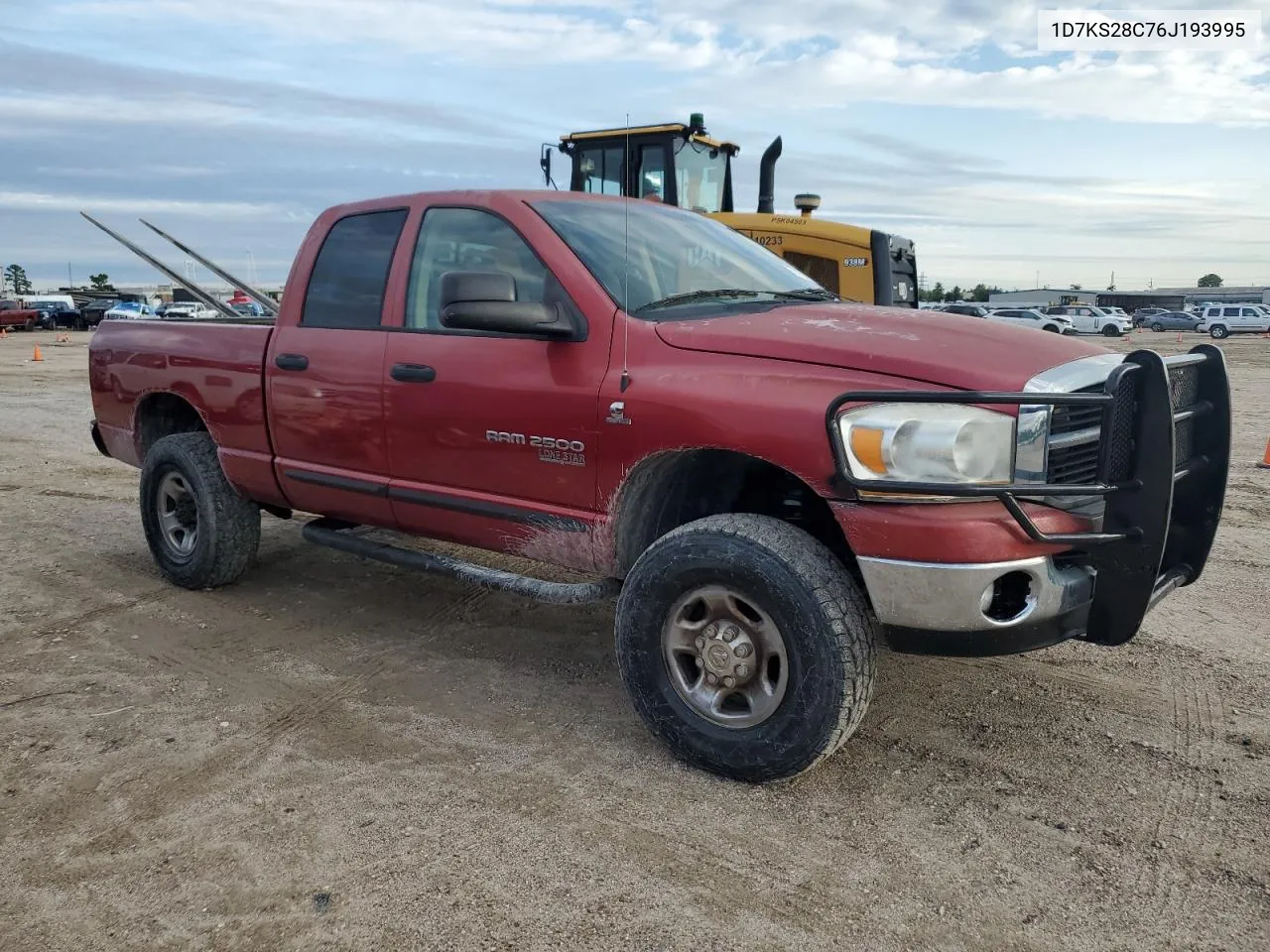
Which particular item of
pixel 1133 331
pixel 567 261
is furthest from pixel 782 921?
pixel 1133 331

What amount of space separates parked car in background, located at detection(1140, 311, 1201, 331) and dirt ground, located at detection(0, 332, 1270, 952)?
171ft

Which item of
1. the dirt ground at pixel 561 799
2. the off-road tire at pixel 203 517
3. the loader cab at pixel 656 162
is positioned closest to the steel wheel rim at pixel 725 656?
the dirt ground at pixel 561 799

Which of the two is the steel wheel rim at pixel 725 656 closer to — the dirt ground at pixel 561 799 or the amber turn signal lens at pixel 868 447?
the dirt ground at pixel 561 799

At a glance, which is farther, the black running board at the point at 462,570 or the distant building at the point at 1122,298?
the distant building at the point at 1122,298

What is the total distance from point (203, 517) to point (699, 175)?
20.6ft

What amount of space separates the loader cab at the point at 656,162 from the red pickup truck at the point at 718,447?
5032 millimetres

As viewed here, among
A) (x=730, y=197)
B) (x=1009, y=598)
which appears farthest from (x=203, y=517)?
(x=730, y=197)

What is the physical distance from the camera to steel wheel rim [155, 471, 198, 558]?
17.4 feet

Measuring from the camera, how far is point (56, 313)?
4553cm

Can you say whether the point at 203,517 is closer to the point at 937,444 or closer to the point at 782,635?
the point at 782,635

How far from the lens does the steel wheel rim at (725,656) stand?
3.10m

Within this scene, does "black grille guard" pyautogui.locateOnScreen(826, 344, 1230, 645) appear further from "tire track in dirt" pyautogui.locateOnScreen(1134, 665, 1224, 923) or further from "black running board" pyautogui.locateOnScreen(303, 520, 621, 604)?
"black running board" pyautogui.locateOnScreen(303, 520, 621, 604)

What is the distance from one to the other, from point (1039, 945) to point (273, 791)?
7.43 feet

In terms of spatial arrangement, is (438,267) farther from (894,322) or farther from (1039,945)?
(1039,945)
